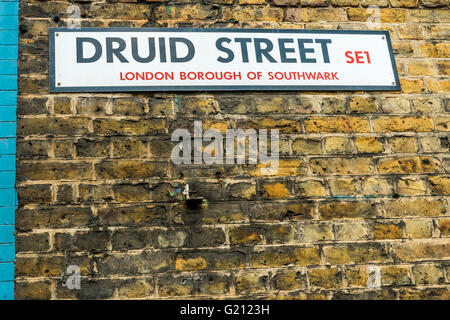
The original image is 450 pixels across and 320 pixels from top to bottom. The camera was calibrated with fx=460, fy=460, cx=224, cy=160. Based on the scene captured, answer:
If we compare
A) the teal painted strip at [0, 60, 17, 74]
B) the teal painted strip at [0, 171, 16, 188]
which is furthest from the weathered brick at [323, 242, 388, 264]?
the teal painted strip at [0, 60, 17, 74]

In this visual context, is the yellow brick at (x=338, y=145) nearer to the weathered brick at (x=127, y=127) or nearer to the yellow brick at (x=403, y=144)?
the yellow brick at (x=403, y=144)

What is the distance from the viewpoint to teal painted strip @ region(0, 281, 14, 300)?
1743 mm

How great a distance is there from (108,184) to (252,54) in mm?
854

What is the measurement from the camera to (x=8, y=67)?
6.45 ft

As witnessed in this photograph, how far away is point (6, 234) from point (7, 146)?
1.17ft

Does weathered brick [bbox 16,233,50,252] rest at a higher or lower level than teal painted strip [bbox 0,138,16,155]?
lower

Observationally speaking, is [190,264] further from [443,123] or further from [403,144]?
[443,123]

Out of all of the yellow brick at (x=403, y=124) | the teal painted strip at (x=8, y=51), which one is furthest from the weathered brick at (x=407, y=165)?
the teal painted strip at (x=8, y=51)

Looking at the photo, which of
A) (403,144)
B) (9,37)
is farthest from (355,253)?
(9,37)

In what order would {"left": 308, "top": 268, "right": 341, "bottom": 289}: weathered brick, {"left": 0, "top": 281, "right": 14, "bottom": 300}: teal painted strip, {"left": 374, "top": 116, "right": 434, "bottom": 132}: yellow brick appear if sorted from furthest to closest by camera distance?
{"left": 374, "top": 116, "right": 434, "bottom": 132}: yellow brick
{"left": 308, "top": 268, "right": 341, "bottom": 289}: weathered brick
{"left": 0, "top": 281, "right": 14, "bottom": 300}: teal painted strip

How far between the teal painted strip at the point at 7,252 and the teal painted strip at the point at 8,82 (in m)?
0.66

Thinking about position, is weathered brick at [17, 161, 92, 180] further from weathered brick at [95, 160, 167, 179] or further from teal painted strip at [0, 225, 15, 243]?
teal painted strip at [0, 225, 15, 243]

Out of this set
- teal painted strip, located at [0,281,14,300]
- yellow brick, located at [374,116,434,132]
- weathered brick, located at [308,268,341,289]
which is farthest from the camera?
yellow brick, located at [374,116,434,132]
